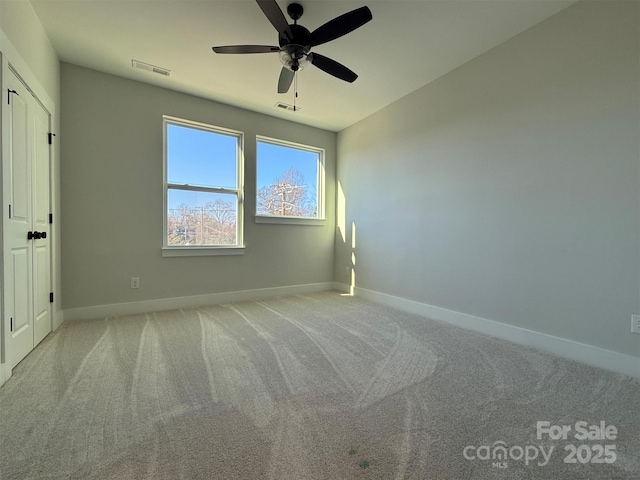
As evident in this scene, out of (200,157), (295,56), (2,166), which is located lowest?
(2,166)

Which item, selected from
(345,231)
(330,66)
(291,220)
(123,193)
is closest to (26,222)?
(123,193)

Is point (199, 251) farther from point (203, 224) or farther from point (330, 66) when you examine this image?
point (330, 66)

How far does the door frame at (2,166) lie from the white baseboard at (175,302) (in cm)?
24

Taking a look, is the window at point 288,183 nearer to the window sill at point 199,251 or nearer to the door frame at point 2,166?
the window sill at point 199,251

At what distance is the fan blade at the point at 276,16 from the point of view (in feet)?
5.62

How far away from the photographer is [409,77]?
319cm

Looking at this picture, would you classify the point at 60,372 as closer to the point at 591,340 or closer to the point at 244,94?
the point at 244,94

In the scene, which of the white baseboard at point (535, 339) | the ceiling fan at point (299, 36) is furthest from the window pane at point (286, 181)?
the white baseboard at point (535, 339)

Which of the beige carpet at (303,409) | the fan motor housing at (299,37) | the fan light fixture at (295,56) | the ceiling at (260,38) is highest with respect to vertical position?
the ceiling at (260,38)

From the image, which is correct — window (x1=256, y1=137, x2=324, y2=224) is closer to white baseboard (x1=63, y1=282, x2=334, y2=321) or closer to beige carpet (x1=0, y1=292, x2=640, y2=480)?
white baseboard (x1=63, y1=282, x2=334, y2=321)

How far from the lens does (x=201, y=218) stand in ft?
12.3

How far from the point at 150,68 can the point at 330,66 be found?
2.11 m

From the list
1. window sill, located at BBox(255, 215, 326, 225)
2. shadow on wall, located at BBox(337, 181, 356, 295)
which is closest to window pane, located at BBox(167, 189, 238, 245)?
window sill, located at BBox(255, 215, 326, 225)

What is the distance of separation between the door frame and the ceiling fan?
A: 1345 millimetres
